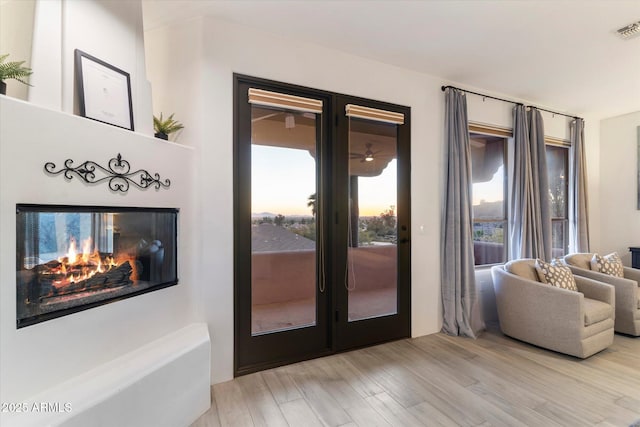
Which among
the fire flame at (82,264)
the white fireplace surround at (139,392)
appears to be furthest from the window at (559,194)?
the fire flame at (82,264)

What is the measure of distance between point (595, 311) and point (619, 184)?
3.01 meters

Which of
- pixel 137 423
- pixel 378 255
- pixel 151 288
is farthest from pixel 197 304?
pixel 378 255

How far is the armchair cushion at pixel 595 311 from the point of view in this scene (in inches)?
107

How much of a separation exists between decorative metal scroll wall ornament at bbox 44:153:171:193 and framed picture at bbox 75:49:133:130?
10.6 inches

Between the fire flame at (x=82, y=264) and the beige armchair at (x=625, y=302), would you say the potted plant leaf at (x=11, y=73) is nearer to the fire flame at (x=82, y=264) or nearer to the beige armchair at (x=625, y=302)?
the fire flame at (x=82, y=264)

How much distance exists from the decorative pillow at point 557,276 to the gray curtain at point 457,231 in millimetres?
646

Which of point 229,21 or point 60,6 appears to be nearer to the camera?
point 60,6

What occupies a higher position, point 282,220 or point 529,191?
point 529,191

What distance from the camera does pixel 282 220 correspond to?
8.72 ft

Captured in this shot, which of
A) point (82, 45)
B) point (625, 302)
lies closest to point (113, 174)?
point (82, 45)

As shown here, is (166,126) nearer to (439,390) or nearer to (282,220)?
(282,220)

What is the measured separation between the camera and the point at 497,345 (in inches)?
120

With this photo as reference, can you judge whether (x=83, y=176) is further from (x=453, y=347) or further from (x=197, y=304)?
(x=453, y=347)

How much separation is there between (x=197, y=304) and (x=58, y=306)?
3.07 ft
